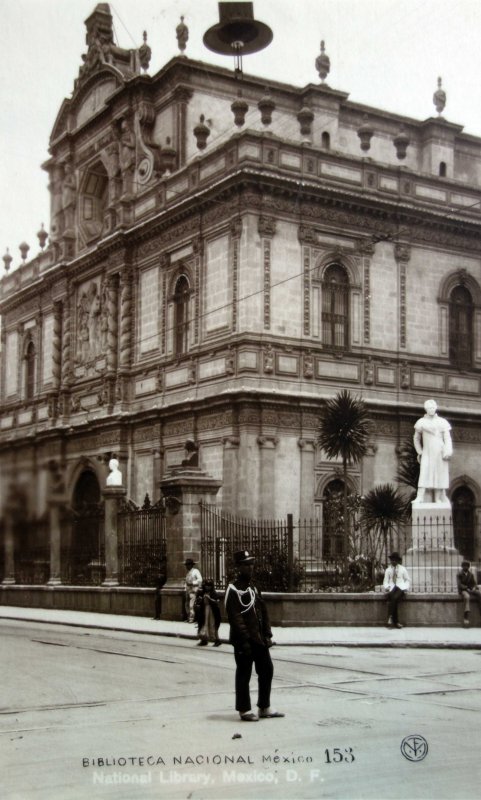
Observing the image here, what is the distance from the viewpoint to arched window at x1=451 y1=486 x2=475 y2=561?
33688mm

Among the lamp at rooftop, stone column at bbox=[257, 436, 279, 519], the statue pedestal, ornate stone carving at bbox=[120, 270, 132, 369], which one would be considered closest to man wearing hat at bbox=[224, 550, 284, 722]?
the statue pedestal

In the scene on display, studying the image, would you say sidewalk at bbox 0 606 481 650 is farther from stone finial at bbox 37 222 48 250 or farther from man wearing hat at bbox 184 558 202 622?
stone finial at bbox 37 222 48 250

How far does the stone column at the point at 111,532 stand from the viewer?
28.3 m

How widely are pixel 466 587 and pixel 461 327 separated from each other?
16.0m

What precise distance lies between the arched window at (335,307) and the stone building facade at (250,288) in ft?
0.19

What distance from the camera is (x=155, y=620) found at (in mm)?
24906

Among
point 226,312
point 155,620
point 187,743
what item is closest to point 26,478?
point 226,312

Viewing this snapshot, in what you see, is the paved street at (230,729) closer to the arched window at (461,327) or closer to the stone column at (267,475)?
the stone column at (267,475)

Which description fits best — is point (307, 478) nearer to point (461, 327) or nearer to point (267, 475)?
point (267, 475)

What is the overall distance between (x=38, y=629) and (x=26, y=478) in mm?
9860

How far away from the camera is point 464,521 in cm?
3428

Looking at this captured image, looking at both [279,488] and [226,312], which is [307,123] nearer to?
[226,312]

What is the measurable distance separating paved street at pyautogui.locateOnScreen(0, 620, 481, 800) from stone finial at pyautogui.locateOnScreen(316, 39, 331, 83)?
25882 millimetres

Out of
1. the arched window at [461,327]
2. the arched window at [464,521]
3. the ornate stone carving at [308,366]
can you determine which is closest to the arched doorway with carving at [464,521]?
the arched window at [464,521]
